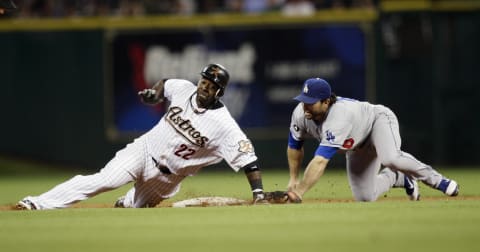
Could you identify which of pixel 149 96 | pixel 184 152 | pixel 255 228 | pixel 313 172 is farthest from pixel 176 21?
pixel 255 228

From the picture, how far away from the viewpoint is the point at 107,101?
53.1 feet

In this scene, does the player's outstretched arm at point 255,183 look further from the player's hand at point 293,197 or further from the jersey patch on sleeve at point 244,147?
the player's hand at point 293,197

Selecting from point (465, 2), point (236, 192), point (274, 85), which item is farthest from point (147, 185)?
point (465, 2)

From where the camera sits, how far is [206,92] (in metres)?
8.55

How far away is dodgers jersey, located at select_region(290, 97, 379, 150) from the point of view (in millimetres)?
8312

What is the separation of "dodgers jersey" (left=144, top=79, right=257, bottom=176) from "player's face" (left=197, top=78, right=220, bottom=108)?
7cm

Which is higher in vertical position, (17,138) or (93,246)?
(93,246)

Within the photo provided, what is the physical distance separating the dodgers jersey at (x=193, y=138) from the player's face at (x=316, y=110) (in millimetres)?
585

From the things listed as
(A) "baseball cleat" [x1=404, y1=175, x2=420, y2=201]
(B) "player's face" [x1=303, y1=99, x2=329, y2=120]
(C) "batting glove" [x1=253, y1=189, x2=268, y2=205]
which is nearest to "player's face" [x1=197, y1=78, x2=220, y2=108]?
(B) "player's face" [x1=303, y1=99, x2=329, y2=120]

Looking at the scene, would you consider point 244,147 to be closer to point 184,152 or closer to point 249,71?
point 184,152

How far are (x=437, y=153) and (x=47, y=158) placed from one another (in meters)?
6.54

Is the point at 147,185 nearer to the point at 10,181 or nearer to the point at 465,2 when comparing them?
the point at 10,181

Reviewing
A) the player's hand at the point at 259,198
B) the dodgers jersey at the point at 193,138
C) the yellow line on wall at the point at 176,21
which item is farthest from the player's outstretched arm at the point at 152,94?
the yellow line on wall at the point at 176,21

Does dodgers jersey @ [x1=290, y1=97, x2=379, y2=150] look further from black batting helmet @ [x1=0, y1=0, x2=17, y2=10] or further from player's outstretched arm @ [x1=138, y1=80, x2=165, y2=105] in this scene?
black batting helmet @ [x1=0, y1=0, x2=17, y2=10]
